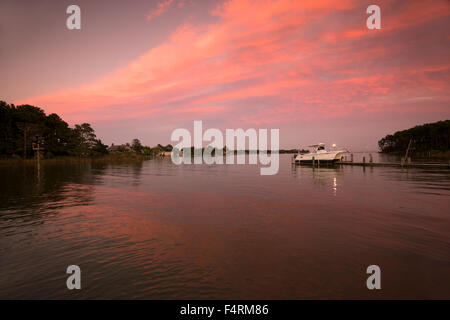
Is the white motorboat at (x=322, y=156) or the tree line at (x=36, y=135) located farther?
the tree line at (x=36, y=135)

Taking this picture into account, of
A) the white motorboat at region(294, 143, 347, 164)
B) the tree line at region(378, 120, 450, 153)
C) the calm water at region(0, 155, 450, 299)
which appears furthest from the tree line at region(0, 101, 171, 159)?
the tree line at region(378, 120, 450, 153)

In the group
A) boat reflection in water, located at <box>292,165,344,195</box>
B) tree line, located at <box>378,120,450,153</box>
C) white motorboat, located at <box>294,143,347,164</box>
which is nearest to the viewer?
boat reflection in water, located at <box>292,165,344,195</box>

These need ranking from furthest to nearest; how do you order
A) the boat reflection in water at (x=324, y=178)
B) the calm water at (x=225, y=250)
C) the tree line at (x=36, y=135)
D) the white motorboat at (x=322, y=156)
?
the tree line at (x=36, y=135) → the white motorboat at (x=322, y=156) → the boat reflection in water at (x=324, y=178) → the calm water at (x=225, y=250)

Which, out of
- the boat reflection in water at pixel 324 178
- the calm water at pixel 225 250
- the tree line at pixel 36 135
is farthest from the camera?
the tree line at pixel 36 135

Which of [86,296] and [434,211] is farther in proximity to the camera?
[434,211]

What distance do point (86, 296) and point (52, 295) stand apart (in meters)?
0.85

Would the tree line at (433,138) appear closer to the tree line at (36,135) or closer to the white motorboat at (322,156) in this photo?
the white motorboat at (322,156)

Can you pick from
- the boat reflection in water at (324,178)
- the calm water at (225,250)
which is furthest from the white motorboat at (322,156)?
the calm water at (225,250)

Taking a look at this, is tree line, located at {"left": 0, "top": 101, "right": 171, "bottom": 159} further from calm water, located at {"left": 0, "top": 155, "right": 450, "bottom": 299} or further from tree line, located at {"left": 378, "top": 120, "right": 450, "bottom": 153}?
tree line, located at {"left": 378, "top": 120, "right": 450, "bottom": 153}

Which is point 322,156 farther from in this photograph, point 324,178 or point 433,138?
point 433,138
